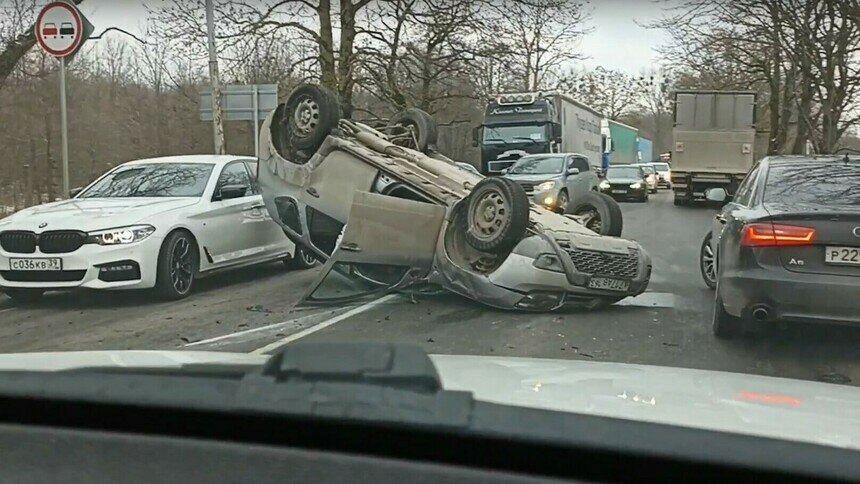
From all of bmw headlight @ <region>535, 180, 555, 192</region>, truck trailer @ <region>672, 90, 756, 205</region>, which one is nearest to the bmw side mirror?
bmw headlight @ <region>535, 180, 555, 192</region>

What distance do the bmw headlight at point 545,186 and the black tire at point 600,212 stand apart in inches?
378

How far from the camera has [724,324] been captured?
6.83 meters

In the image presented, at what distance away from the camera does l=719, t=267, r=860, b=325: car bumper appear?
587 cm

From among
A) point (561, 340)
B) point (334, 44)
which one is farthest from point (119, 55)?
point (561, 340)

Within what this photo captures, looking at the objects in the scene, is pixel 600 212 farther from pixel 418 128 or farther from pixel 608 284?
pixel 418 128

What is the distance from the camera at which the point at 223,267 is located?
10.2 metres

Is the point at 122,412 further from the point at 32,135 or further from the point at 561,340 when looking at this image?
the point at 32,135

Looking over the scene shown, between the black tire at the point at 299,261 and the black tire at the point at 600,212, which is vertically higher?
the black tire at the point at 600,212

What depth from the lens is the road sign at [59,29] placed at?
11398 millimetres

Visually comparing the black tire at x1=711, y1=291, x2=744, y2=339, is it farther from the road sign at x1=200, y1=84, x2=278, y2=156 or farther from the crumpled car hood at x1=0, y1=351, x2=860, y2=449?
the road sign at x1=200, y1=84, x2=278, y2=156

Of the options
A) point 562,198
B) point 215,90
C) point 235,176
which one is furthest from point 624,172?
point 235,176

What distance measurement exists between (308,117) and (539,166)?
41.2 feet

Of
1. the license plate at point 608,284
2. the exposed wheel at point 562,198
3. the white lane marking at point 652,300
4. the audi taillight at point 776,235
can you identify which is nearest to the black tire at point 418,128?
the white lane marking at point 652,300

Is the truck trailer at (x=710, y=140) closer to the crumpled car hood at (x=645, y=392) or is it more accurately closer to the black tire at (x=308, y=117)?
the black tire at (x=308, y=117)
